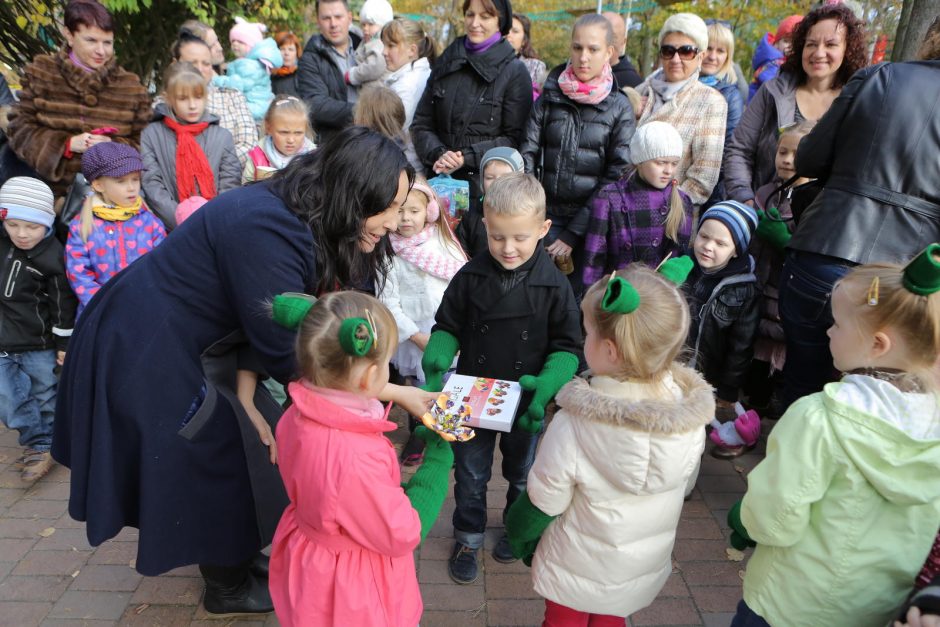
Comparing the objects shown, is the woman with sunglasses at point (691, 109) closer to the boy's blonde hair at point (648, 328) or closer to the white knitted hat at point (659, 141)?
the white knitted hat at point (659, 141)

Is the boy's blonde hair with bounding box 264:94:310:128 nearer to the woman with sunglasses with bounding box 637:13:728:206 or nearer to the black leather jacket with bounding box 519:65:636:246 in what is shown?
the black leather jacket with bounding box 519:65:636:246

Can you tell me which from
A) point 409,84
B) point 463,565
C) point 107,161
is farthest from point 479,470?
point 409,84

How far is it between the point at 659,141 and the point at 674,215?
1.36ft

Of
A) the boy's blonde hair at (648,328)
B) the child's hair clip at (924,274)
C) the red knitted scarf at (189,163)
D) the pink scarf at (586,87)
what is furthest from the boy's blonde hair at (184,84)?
the child's hair clip at (924,274)

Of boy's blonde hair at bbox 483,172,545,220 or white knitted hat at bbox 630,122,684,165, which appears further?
white knitted hat at bbox 630,122,684,165

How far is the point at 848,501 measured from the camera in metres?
1.55

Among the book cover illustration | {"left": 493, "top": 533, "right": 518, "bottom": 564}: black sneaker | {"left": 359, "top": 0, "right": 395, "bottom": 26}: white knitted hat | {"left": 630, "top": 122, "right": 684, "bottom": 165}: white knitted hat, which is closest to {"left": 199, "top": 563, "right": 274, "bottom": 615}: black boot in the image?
{"left": 493, "top": 533, "right": 518, "bottom": 564}: black sneaker

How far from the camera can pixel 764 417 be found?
13.3ft

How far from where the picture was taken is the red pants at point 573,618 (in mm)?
2066

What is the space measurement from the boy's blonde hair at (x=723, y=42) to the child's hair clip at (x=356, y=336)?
4.05 m

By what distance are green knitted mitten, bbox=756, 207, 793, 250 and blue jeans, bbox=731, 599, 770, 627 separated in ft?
6.89

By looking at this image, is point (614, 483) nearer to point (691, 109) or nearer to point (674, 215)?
point (674, 215)

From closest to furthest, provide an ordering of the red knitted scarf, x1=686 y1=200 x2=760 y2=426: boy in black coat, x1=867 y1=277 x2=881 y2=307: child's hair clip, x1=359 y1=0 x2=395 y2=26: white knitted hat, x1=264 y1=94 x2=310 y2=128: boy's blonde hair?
x1=867 y1=277 x2=881 y2=307: child's hair clip → x1=686 y1=200 x2=760 y2=426: boy in black coat → the red knitted scarf → x1=264 y1=94 x2=310 y2=128: boy's blonde hair → x1=359 y1=0 x2=395 y2=26: white knitted hat

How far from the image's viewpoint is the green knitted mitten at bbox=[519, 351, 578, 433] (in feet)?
7.12
